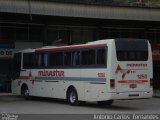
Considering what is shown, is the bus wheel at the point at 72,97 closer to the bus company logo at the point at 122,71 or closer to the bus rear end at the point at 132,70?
the bus rear end at the point at 132,70

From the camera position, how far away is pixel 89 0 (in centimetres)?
4006

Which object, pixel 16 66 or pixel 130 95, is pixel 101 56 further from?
pixel 16 66

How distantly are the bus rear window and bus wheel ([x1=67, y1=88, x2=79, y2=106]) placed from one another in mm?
3439

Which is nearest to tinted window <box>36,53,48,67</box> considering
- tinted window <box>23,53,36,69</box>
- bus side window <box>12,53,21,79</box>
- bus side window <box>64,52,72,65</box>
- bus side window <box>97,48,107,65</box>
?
tinted window <box>23,53,36,69</box>

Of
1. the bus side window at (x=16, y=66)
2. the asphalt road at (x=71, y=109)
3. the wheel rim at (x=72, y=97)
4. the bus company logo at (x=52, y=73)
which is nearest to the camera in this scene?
the asphalt road at (x=71, y=109)

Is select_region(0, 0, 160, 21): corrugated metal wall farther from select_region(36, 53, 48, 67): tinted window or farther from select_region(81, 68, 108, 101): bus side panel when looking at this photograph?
select_region(81, 68, 108, 101): bus side panel

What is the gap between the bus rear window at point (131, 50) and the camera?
24.2 m

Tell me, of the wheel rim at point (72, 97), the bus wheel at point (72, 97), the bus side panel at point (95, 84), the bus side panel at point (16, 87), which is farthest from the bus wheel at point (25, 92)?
the bus side panel at point (95, 84)

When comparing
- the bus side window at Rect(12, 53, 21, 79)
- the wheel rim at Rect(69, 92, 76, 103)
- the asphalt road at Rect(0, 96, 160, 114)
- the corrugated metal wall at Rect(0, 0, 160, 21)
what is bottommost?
the asphalt road at Rect(0, 96, 160, 114)

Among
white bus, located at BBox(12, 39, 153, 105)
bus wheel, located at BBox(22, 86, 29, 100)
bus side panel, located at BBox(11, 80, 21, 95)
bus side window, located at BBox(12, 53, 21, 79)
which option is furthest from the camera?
bus side window, located at BBox(12, 53, 21, 79)

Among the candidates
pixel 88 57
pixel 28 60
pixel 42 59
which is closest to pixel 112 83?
pixel 88 57

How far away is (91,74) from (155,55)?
1916cm

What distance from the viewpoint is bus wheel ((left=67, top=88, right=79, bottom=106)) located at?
1025 inches

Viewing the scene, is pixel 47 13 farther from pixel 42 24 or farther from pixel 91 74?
pixel 91 74
